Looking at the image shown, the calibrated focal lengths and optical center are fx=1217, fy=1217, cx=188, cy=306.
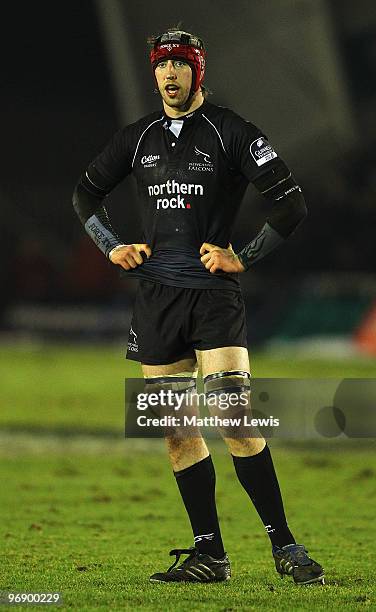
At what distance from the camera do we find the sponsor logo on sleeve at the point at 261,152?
6211mm

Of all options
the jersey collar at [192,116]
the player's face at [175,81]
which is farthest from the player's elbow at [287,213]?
the player's face at [175,81]

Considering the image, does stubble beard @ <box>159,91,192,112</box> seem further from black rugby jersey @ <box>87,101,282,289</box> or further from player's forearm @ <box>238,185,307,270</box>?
player's forearm @ <box>238,185,307,270</box>

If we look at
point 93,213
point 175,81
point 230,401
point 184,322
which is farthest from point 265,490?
point 175,81

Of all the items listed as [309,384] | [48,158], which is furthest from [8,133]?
[309,384]

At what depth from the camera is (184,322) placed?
6.43m

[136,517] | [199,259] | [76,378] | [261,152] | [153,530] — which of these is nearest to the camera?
[261,152]

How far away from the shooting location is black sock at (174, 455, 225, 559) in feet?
21.4

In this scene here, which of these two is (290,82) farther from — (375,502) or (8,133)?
(375,502)

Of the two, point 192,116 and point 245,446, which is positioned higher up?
point 192,116

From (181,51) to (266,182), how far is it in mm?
834

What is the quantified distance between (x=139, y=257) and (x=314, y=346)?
19553 millimetres

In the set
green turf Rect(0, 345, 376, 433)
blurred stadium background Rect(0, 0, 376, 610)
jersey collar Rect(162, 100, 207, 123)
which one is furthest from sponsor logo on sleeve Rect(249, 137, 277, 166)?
blurred stadium background Rect(0, 0, 376, 610)

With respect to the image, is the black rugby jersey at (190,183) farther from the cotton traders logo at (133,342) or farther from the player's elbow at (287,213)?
the cotton traders logo at (133,342)

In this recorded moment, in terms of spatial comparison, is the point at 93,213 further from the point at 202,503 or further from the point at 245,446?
the point at 202,503
